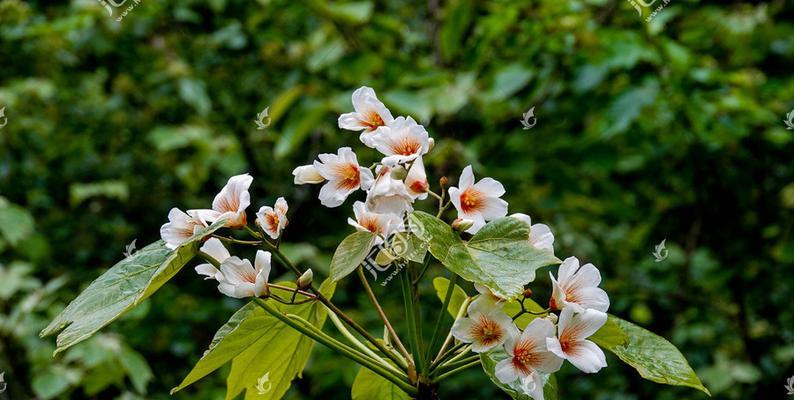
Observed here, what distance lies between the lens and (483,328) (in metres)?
0.48

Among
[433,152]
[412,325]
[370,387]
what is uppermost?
[412,325]

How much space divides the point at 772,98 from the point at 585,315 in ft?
6.28

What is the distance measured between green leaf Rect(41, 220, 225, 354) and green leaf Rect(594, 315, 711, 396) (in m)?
0.29

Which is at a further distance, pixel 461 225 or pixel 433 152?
pixel 433 152

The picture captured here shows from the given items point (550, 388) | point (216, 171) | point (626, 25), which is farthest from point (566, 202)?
point (550, 388)

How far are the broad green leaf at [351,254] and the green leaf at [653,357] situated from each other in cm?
18

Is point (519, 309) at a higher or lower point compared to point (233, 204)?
lower

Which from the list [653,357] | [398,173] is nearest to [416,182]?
[398,173]

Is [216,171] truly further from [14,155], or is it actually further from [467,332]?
[467,332]

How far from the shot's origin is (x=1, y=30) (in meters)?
2.23

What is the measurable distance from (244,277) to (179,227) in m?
0.06

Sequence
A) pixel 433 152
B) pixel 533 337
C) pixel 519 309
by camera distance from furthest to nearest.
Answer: pixel 433 152, pixel 519 309, pixel 533 337

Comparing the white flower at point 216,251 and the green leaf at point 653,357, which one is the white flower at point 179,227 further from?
the green leaf at point 653,357

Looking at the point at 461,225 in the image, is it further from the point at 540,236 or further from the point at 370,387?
the point at 370,387
